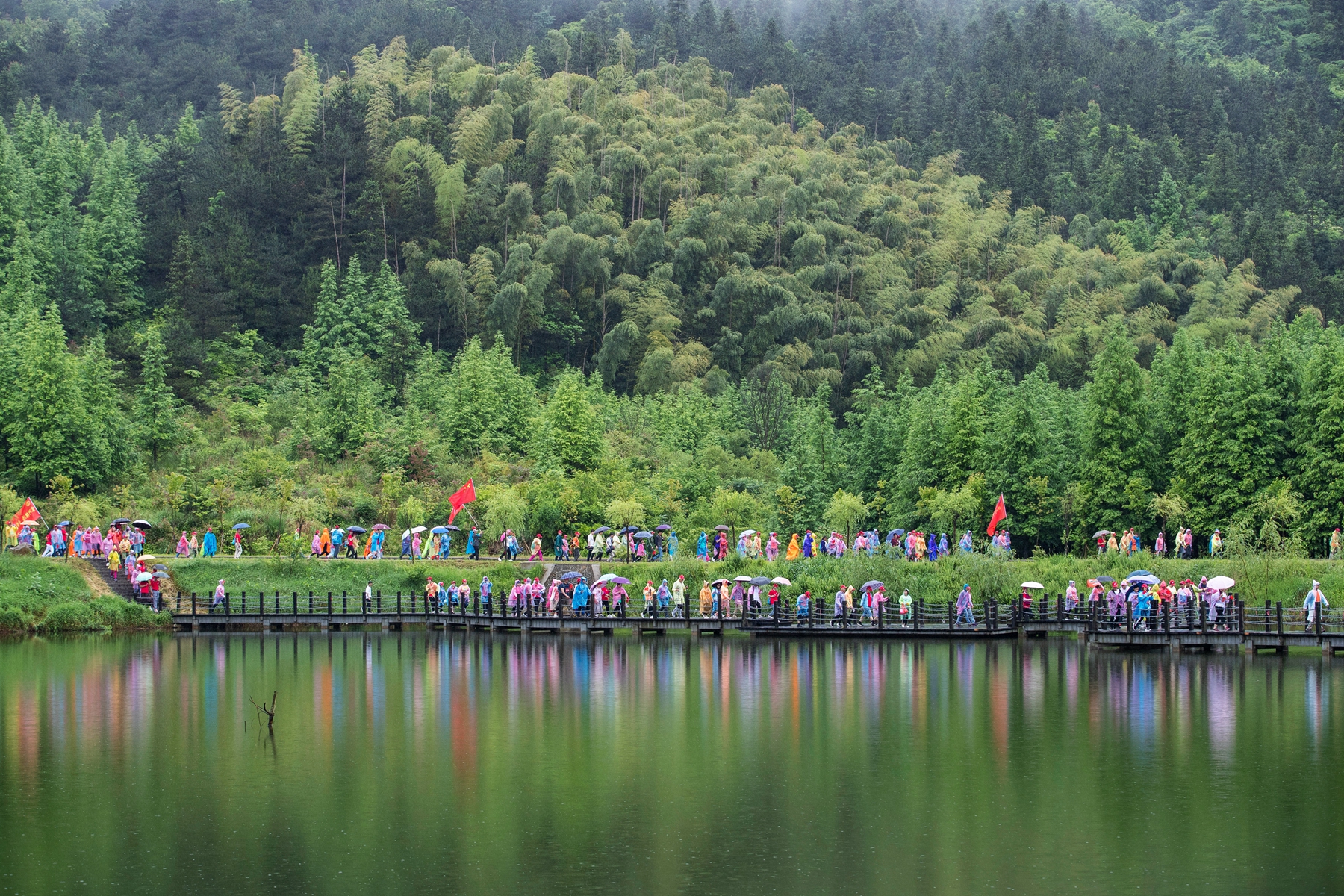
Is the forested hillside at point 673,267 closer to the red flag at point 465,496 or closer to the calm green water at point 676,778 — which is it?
the red flag at point 465,496

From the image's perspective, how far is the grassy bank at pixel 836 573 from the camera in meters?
41.2

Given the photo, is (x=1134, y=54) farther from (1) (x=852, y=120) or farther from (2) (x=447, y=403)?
(2) (x=447, y=403)

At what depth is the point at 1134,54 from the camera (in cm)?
12406

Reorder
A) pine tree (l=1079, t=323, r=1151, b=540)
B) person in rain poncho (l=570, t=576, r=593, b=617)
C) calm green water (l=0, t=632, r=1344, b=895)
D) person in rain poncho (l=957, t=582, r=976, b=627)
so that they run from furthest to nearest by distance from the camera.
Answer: pine tree (l=1079, t=323, r=1151, b=540) → person in rain poncho (l=570, t=576, r=593, b=617) → person in rain poncho (l=957, t=582, r=976, b=627) → calm green water (l=0, t=632, r=1344, b=895)

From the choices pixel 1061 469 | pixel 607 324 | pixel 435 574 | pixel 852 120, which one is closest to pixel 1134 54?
pixel 852 120

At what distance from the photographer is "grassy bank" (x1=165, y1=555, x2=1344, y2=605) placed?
41219 mm

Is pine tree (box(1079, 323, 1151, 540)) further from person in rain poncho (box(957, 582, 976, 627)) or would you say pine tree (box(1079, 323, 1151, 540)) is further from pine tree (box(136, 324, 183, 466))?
pine tree (box(136, 324, 183, 466))

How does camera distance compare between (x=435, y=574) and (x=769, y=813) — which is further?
(x=435, y=574)

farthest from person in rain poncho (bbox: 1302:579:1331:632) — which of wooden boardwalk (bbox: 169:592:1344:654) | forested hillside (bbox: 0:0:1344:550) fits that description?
forested hillside (bbox: 0:0:1344:550)

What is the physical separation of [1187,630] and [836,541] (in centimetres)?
1179

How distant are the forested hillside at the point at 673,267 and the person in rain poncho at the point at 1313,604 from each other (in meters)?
7.32

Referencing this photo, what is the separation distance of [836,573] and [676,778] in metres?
23.3

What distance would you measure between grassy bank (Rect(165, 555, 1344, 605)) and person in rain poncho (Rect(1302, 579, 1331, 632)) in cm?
225

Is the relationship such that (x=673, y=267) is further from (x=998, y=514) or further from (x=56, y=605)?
(x=56, y=605)
